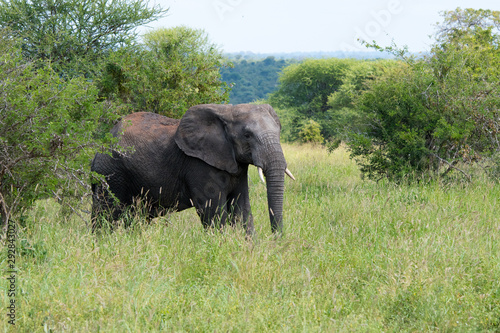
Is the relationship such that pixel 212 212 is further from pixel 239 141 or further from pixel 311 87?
pixel 311 87

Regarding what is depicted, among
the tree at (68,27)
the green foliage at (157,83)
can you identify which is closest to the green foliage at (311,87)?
the tree at (68,27)

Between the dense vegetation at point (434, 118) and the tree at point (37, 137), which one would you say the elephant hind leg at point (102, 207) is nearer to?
the tree at point (37, 137)

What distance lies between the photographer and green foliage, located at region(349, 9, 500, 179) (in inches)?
371

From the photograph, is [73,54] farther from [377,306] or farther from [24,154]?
[377,306]

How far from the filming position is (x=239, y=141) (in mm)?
6020

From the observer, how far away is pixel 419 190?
8609mm

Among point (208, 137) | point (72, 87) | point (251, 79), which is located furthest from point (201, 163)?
point (251, 79)

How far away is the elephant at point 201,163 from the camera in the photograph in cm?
582

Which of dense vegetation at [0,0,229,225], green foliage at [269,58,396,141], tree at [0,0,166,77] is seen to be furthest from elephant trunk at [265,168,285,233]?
green foliage at [269,58,396,141]

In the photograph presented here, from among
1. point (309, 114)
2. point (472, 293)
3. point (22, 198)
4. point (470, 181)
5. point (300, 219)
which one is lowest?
point (309, 114)

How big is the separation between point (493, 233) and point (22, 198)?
→ 202 inches

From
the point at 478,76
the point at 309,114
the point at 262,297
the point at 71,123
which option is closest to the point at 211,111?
the point at 71,123

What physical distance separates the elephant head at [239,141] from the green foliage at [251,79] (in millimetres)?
75084

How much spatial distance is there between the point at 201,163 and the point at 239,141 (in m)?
0.59
